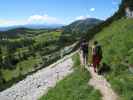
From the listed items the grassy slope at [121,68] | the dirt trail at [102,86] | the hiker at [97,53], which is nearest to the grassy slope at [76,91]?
the dirt trail at [102,86]

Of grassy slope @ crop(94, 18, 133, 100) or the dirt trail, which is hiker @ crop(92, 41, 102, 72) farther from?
the dirt trail

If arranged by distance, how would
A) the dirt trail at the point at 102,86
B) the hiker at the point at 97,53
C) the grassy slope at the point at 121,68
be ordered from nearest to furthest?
1. the grassy slope at the point at 121,68
2. the dirt trail at the point at 102,86
3. the hiker at the point at 97,53

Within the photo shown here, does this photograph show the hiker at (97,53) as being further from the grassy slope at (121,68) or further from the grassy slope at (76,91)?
the grassy slope at (76,91)

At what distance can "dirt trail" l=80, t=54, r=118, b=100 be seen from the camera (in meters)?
26.0

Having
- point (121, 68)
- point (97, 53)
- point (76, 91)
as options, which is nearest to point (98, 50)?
point (97, 53)

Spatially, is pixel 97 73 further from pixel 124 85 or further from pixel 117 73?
pixel 124 85

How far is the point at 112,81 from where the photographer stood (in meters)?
28.3

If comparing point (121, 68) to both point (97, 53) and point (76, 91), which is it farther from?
point (76, 91)

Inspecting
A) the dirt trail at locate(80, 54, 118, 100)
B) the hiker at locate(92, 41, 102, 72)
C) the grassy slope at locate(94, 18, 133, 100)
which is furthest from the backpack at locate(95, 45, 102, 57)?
the dirt trail at locate(80, 54, 118, 100)

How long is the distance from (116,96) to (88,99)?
231cm

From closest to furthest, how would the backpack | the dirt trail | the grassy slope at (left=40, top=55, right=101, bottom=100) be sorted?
the dirt trail → the grassy slope at (left=40, top=55, right=101, bottom=100) → the backpack

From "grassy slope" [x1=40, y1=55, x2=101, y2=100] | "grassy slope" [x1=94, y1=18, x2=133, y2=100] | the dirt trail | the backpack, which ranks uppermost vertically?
the backpack

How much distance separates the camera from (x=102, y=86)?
29688 mm

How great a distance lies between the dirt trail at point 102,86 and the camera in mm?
26016
